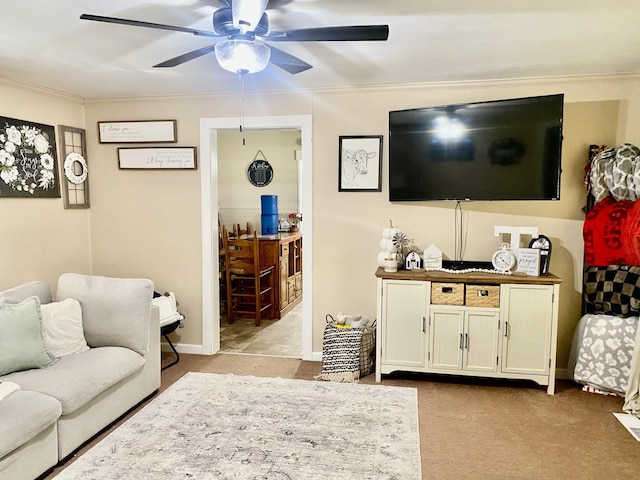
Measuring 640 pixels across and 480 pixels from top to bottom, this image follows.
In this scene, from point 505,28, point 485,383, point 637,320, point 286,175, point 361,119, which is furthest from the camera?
point 286,175

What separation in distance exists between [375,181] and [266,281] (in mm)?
2252

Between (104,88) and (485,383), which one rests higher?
(104,88)

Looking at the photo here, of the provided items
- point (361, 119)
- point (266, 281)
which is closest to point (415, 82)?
point (361, 119)

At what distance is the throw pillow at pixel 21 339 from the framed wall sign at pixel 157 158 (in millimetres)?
1820

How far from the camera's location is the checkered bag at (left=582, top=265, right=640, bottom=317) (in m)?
3.15

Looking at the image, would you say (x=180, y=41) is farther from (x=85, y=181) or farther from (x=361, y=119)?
(x=85, y=181)

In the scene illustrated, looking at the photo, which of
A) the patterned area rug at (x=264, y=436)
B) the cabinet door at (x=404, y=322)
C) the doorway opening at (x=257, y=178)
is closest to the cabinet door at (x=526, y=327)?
the cabinet door at (x=404, y=322)

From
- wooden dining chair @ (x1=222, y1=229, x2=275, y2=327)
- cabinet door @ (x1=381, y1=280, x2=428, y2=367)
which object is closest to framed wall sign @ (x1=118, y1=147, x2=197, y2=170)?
wooden dining chair @ (x1=222, y1=229, x2=275, y2=327)

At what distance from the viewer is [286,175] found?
6.77 m

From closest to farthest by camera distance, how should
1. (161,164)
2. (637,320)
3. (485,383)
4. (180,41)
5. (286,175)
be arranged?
(180,41)
(637,320)
(485,383)
(161,164)
(286,175)

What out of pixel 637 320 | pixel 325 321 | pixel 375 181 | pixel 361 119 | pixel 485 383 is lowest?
pixel 485 383

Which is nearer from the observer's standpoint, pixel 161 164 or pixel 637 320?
pixel 637 320

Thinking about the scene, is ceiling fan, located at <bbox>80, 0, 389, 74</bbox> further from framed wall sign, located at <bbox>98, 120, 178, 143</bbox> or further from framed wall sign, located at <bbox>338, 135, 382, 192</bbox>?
framed wall sign, located at <bbox>98, 120, 178, 143</bbox>

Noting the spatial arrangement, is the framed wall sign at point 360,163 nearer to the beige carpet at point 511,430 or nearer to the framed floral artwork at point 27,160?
the beige carpet at point 511,430
